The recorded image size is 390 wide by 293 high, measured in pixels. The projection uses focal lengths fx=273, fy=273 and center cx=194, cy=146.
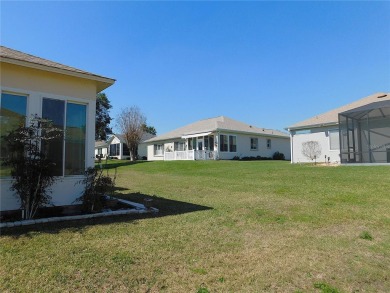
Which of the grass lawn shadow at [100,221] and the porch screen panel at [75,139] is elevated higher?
the porch screen panel at [75,139]

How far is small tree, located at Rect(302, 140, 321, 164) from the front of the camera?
2345cm

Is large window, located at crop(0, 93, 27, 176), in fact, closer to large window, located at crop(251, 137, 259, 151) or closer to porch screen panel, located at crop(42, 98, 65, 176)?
porch screen panel, located at crop(42, 98, 65, 176)

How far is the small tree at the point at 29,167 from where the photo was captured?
19.2ft

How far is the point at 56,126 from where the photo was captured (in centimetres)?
698

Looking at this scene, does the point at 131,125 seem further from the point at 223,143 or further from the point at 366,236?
the point at 366,236

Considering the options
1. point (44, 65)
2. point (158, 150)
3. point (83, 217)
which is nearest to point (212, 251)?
point (83, 217)

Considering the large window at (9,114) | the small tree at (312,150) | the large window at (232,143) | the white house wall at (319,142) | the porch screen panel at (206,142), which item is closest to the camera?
the large window at (9,114)

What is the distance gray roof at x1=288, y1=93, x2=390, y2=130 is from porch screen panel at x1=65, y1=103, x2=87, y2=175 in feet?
68.2

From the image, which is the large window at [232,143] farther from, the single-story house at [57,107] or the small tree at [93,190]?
the small tree at [93,190]

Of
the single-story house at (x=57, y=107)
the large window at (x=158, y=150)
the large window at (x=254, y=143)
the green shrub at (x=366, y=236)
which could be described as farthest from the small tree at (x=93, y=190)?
the large window at (x=158, y=150)

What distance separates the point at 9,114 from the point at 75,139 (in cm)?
158

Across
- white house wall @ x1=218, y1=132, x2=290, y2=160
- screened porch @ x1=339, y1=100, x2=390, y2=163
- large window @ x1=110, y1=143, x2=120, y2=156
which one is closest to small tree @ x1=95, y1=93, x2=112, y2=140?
large window @ x1=110, y1=143, x2=120, y2=156

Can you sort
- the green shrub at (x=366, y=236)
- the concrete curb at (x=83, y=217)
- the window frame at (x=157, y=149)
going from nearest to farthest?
the green shrub at (x=366, y=236), the concrete curb at (x=83, y=217), the window frame at (x=157, y=149)

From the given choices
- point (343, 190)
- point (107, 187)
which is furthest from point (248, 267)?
point (343, 190)
